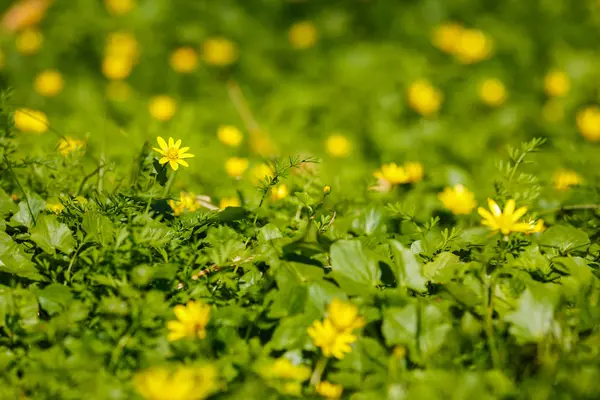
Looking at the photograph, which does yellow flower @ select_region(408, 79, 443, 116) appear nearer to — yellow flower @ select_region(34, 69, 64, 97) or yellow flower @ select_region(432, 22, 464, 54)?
yellow flower @ select_region(432, 22, 464, 54)

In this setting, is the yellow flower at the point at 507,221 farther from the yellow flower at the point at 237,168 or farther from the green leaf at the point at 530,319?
the yellow flower at the point at 237,168

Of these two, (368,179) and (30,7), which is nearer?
(368,179)

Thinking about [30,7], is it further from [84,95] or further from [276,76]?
[276,76]

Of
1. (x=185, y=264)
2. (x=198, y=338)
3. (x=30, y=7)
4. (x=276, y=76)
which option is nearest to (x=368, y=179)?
(x=185, y=264)

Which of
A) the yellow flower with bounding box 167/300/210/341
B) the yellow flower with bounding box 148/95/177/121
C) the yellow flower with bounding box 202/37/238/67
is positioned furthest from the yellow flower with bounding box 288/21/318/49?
the yellow flower with bounding box 167/300/210/341

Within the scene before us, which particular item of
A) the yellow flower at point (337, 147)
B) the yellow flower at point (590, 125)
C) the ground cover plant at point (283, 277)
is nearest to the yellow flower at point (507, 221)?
the ground cover plant at point (283, 277)

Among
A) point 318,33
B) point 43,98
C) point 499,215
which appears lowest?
point 43,98

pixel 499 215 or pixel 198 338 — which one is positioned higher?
pixel 499 215
